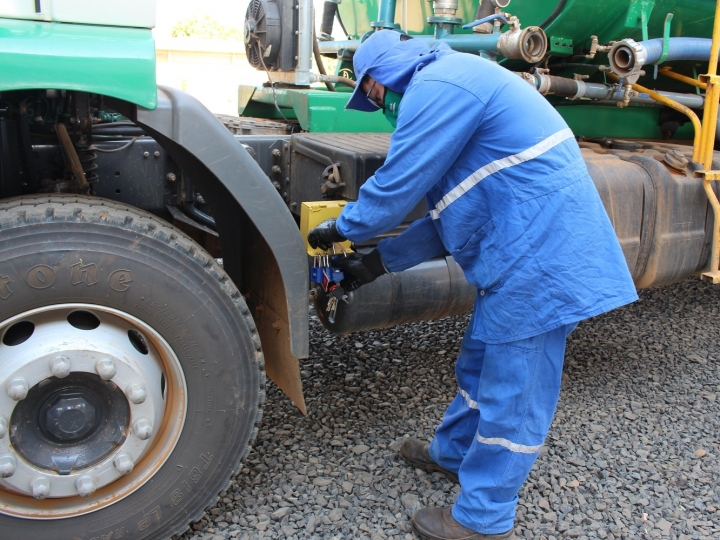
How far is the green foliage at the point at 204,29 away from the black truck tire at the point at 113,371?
1786cm

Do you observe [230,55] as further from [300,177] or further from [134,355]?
[134,355]

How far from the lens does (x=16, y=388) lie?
181cm

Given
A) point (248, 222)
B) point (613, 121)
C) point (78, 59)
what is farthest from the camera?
point (613, 121)

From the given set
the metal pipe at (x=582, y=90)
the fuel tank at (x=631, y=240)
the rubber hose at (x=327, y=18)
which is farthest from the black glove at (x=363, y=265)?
the rubber hose at (x=327, y=18)

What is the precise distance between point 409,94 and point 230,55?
30.3 feet

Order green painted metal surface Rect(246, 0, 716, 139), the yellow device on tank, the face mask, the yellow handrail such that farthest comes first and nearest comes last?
the yellow handrail < green painted metal surface Rect(246, 0, 716, 139) < the yellow device on tank < the face mask

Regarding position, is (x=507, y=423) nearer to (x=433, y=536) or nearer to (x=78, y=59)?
(x=433, y=536)

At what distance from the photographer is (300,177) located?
8.73 ft

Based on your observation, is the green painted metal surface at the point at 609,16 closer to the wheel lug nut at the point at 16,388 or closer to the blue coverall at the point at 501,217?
the blue coverall at the point at 501,217

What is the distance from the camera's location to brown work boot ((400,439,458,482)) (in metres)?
2.67

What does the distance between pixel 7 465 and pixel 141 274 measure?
2.02 ft

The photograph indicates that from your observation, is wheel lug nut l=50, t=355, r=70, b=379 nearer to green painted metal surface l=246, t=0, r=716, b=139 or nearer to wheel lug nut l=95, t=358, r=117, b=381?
wheel lug nut l=95, t=358, r=117, b=381

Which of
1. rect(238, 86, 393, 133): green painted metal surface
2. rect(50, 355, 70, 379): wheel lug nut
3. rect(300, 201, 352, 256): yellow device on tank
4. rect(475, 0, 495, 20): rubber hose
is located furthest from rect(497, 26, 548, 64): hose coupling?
rect(50, 355, 70, 379): wheel lug nut

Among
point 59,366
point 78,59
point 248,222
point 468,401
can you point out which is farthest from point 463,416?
point 78,59
